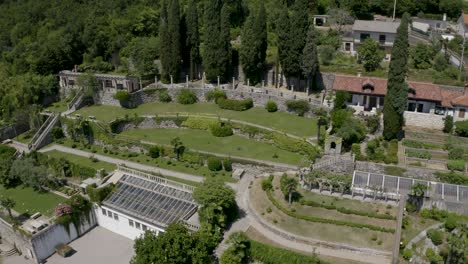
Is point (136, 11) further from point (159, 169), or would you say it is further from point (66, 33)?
point (159, 169)

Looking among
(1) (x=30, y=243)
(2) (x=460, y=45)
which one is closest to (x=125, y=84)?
(1) (x=30, y=243)

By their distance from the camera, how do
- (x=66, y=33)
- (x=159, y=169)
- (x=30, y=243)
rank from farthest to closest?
(x=66, y=33) < (x=159, y=169) < (x=30, y=243)

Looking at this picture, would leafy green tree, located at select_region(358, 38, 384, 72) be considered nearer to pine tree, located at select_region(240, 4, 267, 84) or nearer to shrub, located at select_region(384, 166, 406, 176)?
pine tree, located at select_region(240, 4, 267, 84)

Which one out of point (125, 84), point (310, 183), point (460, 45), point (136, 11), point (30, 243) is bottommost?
point (30, 243)

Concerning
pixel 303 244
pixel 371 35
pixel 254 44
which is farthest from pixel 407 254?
pixel 371 35

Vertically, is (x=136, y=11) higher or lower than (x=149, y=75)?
higher

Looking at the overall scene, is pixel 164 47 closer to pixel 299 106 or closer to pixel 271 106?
pixel 271 106
